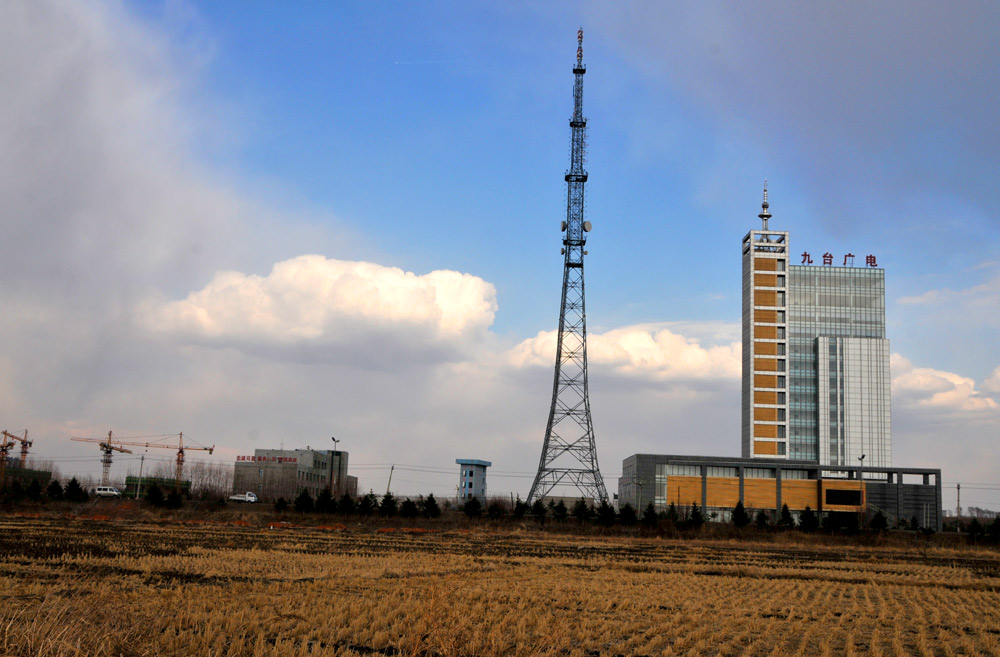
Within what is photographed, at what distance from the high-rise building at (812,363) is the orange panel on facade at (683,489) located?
23.1 m

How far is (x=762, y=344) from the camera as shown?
152 metres

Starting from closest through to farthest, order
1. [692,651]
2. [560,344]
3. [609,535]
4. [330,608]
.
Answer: [692,651] → [330,608] → [609,535] → [560,344]

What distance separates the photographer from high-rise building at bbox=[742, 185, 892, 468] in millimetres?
151250

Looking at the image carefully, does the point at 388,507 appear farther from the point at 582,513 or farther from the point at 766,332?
the point at 766,332

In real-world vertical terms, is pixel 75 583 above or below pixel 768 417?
below

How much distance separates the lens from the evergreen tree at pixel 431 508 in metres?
101

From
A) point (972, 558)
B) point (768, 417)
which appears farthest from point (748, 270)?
point (972, 558)

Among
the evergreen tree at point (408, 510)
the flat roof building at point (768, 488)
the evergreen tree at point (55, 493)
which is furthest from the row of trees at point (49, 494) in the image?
the flat roof building at point (768, 488)

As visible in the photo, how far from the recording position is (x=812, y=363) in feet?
507

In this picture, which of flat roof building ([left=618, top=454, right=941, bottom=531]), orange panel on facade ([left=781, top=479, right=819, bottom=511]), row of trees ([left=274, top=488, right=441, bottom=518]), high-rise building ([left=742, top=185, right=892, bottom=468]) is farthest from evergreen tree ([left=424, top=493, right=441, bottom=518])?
high-rise building ([left=742, top=185, right=892, bottom=468])

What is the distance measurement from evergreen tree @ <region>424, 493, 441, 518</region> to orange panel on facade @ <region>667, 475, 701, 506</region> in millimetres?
43927

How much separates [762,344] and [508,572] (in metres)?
124

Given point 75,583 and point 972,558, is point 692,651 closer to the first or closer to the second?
point 75,583

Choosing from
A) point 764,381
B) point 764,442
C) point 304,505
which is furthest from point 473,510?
point 764,381
